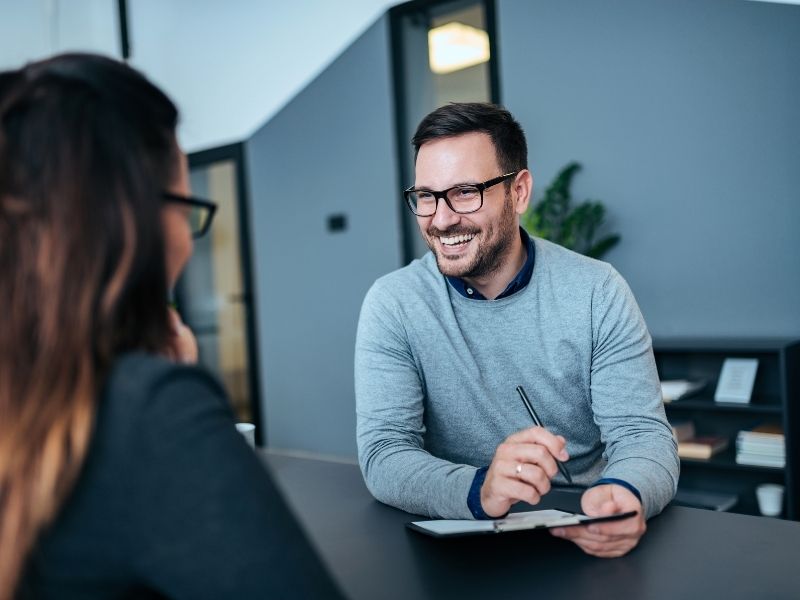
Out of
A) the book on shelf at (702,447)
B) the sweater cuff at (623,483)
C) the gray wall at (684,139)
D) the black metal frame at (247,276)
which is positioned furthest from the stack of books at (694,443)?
the black metal frame at (247,276)

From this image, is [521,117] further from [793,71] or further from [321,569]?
[321,569]

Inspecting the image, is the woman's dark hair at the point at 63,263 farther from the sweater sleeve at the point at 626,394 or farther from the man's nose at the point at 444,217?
the man's nose at the point at 444,217

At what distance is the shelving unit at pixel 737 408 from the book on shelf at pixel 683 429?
0.06 metres

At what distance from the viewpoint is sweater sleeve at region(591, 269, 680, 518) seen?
48.6 inches

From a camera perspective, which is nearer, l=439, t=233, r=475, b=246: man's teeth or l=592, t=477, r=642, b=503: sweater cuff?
l=592, t=477, r=642, b=503: sweater cuff

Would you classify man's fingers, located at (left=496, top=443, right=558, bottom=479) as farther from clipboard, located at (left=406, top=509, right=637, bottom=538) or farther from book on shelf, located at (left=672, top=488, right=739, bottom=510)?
book on shelf, located at (left=672, top=488, right=739, bottom=510)

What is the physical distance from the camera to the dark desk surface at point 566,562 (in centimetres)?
84

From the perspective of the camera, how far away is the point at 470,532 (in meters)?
0.94

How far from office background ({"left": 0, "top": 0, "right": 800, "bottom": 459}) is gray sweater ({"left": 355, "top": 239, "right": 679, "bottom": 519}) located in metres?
1.23

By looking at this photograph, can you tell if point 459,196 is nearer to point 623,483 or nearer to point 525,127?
point 623,483


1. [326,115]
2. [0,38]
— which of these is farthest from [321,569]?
[0,38]

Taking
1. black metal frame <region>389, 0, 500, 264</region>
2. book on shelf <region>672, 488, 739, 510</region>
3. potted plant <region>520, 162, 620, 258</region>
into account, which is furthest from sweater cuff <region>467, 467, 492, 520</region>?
black metal frame <region>389, 0, 500, 264</region>

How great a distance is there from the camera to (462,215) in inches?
64.8

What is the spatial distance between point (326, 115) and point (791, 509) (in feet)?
10.5
